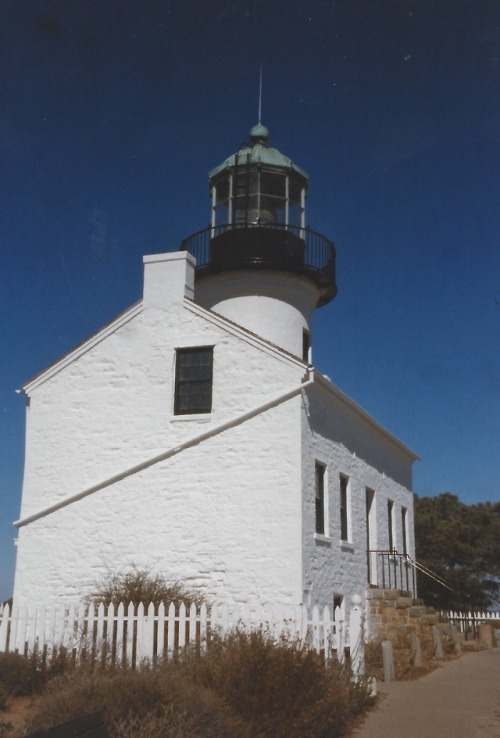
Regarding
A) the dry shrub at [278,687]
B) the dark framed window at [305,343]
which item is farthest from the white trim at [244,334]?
the dry shrub at [278,687]

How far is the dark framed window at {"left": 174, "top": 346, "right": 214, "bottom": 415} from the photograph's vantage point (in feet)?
54.1

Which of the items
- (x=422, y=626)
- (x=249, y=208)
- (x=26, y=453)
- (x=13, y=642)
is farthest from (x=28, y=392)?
(x=422, y=626)

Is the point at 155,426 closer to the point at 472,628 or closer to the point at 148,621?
the point at 148,621

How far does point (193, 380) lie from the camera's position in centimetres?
1664

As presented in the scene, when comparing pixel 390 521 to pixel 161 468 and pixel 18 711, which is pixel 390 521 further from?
pixel 18 711

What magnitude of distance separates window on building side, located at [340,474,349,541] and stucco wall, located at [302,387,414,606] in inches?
3.4

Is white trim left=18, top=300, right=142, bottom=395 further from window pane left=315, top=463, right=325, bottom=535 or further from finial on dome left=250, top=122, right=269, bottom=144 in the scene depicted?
finial on dome left=250, top=122, right=269, bottom=144

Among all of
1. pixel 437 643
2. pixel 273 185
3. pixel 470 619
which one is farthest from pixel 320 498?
pixel 470 619

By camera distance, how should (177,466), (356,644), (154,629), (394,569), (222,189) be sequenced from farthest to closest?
(222,189) → (394,569) → (177,466) → (154,629) → (356,644)

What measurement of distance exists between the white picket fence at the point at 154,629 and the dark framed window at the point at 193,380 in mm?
4467

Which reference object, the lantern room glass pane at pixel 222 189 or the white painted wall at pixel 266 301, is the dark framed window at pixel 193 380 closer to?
the white painted wall at pixel 266 301

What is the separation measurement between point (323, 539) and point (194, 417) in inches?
138

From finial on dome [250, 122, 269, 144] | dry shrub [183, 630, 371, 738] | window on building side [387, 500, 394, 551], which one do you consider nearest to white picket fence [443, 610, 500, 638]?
window on building side [387, 500, 394, 551]

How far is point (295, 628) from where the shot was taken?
11594 millimetres
